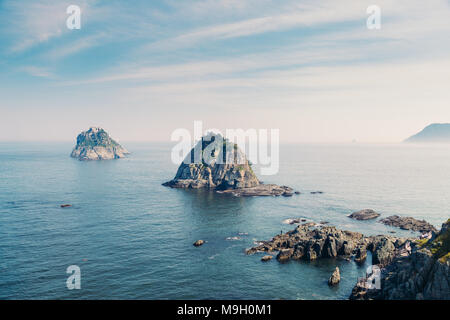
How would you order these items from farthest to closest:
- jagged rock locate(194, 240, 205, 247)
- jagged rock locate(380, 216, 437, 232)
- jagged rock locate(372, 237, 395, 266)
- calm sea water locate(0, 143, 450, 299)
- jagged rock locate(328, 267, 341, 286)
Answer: jagged rock locate(380, 216, 437, 232), jagged rock locate(194, 240, 205, 247), jagged rock locate(372, 237, 395, 266), jagged rock locate(328, 267, 341, 286), calm sea water locate(0, 143, 450, 299)

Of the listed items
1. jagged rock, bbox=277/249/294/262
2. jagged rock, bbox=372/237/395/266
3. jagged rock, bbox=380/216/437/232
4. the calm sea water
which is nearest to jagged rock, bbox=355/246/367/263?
jagged rock, bbox=372/237/395/266

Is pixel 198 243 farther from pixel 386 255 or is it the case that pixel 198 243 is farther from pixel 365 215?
pixel 365 215

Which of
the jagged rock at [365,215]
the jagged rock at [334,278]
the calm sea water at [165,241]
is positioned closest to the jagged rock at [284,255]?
the calm sea water at [165,241]

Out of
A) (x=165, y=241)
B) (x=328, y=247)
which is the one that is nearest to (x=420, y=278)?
(x=328, y=247)

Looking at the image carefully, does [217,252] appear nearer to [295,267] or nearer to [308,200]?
[295,267]

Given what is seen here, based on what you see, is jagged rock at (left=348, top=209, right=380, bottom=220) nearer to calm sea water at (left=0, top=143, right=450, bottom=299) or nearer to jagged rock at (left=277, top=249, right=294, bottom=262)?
calm sea water at (left=0, top=143, right=450, bottom=299)

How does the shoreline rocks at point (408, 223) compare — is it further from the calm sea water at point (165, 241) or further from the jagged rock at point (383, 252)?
the jagged rock at point (383, 252)

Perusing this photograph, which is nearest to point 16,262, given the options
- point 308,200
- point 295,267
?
point 295,267
